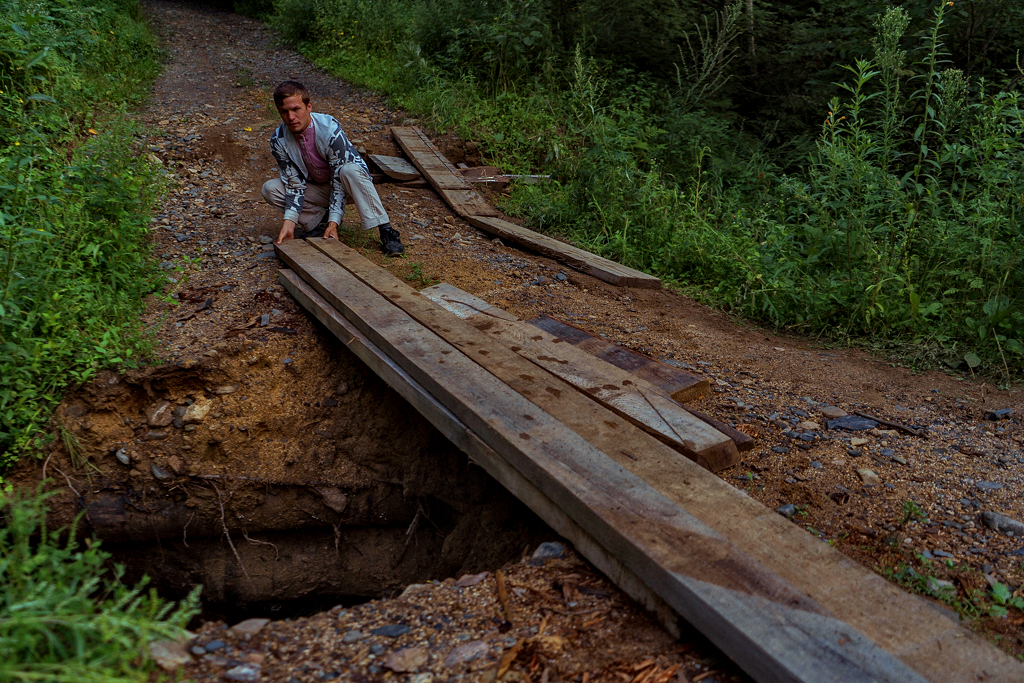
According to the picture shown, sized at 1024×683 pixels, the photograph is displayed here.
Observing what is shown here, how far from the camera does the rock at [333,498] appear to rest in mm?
3754

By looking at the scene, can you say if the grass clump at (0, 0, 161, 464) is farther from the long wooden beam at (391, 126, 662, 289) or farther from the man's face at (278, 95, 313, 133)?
the long wooden beam at (391, 126, 662, 289)

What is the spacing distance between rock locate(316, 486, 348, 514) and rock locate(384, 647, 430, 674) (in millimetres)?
1993

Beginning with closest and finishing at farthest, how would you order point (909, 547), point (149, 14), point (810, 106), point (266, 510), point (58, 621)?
point (58, 621) < point (909, 547) < point (266, 510) < point (810, 106) < point (149, 14)

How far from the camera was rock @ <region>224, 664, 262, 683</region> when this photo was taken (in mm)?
1735

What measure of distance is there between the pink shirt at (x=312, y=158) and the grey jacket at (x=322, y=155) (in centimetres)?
3

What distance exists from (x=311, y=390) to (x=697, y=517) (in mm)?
2532

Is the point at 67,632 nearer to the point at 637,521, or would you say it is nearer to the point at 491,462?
the point at 491,462

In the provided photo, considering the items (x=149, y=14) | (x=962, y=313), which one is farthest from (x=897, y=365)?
(x=149, y=14)

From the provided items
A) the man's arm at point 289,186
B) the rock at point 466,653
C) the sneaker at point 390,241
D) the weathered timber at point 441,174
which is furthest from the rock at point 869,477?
the weathered timber at point 441,174

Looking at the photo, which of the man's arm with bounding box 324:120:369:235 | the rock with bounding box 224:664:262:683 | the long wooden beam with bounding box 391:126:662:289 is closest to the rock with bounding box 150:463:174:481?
the man's arm with bounding box 324:120:369:235

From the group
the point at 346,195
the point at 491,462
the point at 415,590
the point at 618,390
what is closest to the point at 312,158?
the point at 346,195

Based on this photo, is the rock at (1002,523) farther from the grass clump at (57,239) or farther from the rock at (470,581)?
the grass clump at (57,239)

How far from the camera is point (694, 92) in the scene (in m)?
7.53

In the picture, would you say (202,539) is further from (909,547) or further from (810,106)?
(810,106)
